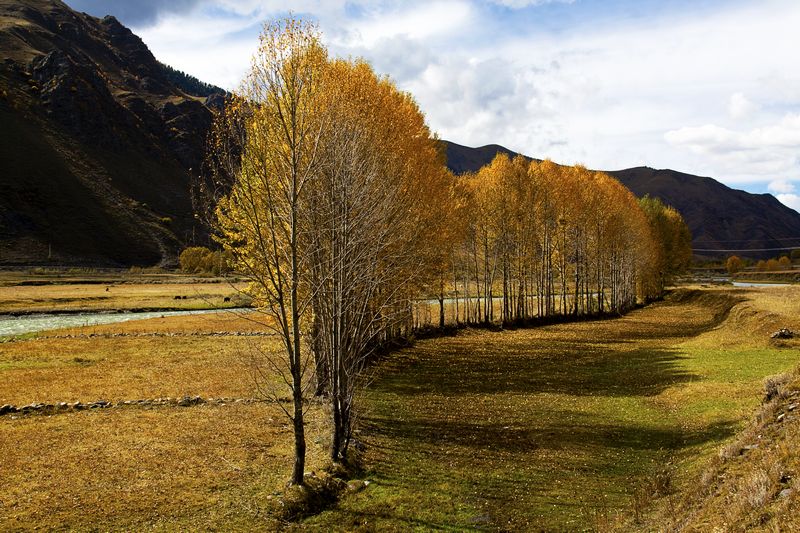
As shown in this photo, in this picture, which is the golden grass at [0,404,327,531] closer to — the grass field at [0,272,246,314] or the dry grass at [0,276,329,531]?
the dry grass at [0,276,329,531]

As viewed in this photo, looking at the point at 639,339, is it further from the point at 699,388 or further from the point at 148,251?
the point at 148,251

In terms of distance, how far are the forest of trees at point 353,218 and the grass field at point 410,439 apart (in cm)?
212

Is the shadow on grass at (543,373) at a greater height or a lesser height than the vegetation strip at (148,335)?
Answer: lesser

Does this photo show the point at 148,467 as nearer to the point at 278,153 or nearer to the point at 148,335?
the point at 278,153

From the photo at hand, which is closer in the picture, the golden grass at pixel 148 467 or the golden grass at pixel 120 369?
the golden grass at pixel 148 467

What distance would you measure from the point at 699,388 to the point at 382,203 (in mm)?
16661

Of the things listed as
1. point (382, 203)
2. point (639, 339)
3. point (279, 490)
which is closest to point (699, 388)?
point (382, 203)

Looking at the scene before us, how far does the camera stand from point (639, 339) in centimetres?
4203

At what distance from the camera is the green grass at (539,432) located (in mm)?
11953

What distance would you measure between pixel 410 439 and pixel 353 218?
318 inches

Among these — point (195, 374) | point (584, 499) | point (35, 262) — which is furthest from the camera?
point (35, 262)

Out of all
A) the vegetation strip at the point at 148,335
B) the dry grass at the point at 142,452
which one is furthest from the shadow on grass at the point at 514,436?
the vegetation strip at the point at 148,335

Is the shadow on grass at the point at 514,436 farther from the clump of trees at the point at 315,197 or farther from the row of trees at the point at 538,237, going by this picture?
the row of trees at the point at 538,237

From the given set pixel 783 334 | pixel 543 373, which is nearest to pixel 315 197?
pixel 543 373
